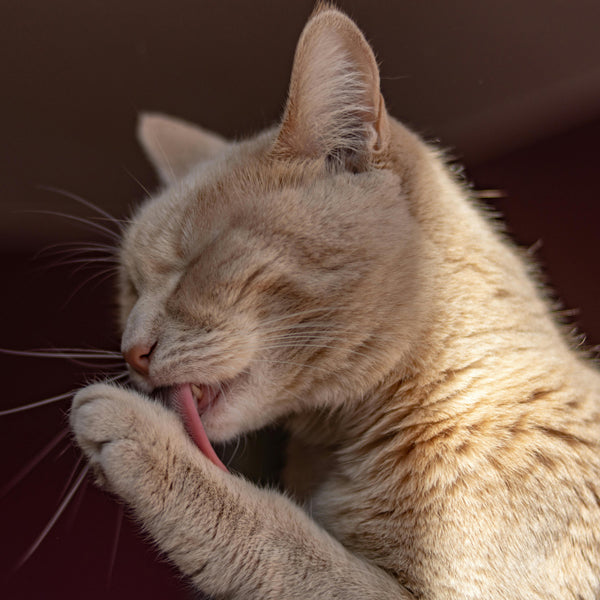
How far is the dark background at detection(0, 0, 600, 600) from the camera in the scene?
1313 millimetres

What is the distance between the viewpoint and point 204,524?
2.57 ft

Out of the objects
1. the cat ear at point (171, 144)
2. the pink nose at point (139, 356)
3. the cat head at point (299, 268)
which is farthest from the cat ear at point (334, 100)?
the cat ear at point (171, 144)

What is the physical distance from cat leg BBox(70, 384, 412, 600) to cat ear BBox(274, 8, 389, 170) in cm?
47

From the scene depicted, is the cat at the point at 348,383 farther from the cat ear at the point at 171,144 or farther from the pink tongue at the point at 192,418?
the cat ear at the point at 171,144

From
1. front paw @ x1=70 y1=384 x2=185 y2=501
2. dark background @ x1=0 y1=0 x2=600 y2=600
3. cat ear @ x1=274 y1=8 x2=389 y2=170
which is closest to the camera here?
front paw @ x1=70 y1=384 x2=185 y2=501

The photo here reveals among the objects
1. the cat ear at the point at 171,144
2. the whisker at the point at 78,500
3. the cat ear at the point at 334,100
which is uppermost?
the cat ear at the point at 334,100

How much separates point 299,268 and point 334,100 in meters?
0.27

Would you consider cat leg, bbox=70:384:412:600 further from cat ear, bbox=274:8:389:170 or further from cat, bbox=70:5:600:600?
cat ear, bbox=274:8:389:170

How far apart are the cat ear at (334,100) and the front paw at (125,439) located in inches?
A: 17.7

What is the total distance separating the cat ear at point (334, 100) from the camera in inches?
34.6

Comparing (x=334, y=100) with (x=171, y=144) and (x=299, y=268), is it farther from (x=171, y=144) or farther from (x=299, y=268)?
(x=171, y=144)

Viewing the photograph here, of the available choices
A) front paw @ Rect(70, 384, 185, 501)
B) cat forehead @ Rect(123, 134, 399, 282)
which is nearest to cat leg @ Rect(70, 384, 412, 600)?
front paw @ Rect(70, 384, 185, 501)

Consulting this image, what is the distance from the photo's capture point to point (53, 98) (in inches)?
68.2

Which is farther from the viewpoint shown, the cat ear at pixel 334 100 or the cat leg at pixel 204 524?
the cat ear at pixel 334 100
